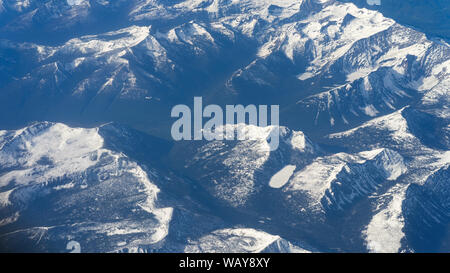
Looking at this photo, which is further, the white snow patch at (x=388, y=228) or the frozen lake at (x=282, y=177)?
the frozen lake at (x=282, y=177)

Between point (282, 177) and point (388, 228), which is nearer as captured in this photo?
point (388, 228)

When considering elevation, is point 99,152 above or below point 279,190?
above

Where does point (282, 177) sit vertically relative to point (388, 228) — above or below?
above

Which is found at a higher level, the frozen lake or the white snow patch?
the frozen lake

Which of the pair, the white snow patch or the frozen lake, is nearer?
the white snow patch

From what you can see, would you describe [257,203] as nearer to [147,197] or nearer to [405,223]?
[147,197]

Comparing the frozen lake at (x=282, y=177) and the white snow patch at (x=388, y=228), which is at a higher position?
the frozen lake at (x=282, y=177)
